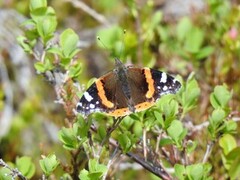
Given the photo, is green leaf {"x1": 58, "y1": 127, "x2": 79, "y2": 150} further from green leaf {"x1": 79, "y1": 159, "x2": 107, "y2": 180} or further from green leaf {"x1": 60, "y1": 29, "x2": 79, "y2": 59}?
green leaf {"x1": 60, "y1": 29, "x2": 79, "y2": 59}

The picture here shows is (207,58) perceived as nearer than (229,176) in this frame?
No

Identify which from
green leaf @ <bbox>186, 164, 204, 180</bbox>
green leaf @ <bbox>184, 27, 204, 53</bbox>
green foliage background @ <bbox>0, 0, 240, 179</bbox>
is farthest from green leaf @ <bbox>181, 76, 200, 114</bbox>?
green leaf @ <bbox>184, 27, 204, 53</bbox>

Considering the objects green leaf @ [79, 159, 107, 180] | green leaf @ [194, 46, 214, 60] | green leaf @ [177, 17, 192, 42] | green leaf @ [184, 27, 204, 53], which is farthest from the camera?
green leaf @ [177, 17, 192, 42]

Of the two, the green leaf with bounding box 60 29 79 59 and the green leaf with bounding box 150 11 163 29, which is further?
the green leaf with bounding box 150 11 163 29

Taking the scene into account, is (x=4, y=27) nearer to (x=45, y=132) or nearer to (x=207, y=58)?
(x=45, y=132)

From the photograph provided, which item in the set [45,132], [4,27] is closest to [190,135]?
[4,27]

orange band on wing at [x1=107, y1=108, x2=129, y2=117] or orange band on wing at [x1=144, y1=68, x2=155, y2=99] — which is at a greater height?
orange band on wing at [x1=144, y1=68, x2=155, y2=99]
